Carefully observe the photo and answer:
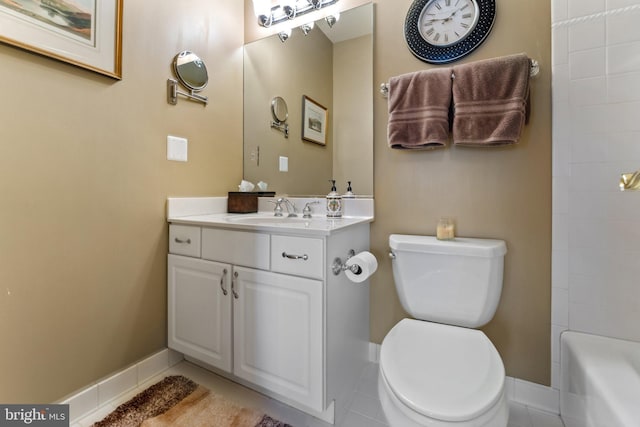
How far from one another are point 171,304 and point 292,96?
1.36m

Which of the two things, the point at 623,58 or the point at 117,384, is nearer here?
the point at 623,58

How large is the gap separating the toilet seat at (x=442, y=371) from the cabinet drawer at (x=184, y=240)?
38.0 inches

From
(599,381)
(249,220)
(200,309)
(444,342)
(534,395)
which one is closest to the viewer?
(599,381)

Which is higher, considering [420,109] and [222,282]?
[420,109]

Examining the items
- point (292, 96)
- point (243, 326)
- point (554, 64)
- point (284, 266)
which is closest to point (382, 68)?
point (292, 96)

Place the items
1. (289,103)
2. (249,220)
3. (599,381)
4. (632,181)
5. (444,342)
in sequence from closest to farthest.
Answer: (632,181) → (599,381) → (444,342) → (249,220) → (289,103)

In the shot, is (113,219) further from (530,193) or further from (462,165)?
(530,193)

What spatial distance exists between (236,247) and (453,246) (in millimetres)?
898

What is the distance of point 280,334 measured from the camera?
1.13 meters

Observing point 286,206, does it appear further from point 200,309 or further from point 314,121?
point 200,309

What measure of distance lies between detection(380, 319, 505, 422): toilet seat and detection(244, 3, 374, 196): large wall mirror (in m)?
0.75

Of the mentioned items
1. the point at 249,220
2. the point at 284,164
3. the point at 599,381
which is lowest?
the point at 599,381

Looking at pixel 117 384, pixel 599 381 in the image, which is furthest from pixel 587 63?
pixel 117 384

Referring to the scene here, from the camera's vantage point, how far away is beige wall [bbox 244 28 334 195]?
5.39ft
